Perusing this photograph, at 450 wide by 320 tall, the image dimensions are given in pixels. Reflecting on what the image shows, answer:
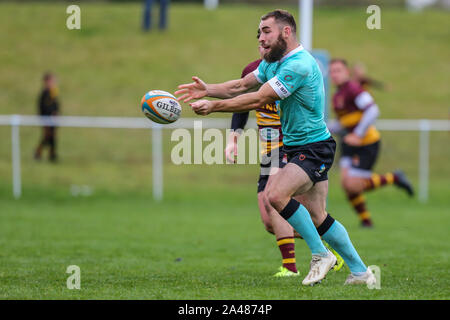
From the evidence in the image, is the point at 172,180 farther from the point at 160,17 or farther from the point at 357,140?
the point at 160,17

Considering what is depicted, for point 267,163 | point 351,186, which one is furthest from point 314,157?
point 351,186

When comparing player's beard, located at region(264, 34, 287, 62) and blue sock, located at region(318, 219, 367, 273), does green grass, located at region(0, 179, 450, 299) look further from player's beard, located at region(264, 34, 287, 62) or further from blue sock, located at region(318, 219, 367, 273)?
player's beard, located at region(264, 34, 287, 62)

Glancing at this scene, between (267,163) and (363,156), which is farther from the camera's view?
(363,156)

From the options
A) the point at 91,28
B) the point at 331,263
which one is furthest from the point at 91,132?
the point at 331,263

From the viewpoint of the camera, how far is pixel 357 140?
35.5ft

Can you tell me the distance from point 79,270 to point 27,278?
61cm

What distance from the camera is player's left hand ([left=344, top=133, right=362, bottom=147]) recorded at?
10805 mm

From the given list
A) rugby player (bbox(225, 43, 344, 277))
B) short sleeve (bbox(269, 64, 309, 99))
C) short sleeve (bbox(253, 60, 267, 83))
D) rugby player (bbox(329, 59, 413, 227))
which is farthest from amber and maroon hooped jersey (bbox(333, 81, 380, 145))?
short sleeve (bbox(269, 64, 309, 99))

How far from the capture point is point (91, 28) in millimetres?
26484

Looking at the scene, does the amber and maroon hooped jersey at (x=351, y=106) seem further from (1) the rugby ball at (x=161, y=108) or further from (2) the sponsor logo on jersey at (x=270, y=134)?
(1) the rugby ball at (x=161, y=108)

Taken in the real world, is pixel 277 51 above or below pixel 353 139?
above

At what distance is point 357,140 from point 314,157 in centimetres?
563

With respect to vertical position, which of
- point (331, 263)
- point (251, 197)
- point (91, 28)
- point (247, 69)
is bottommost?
point (251, 197)
